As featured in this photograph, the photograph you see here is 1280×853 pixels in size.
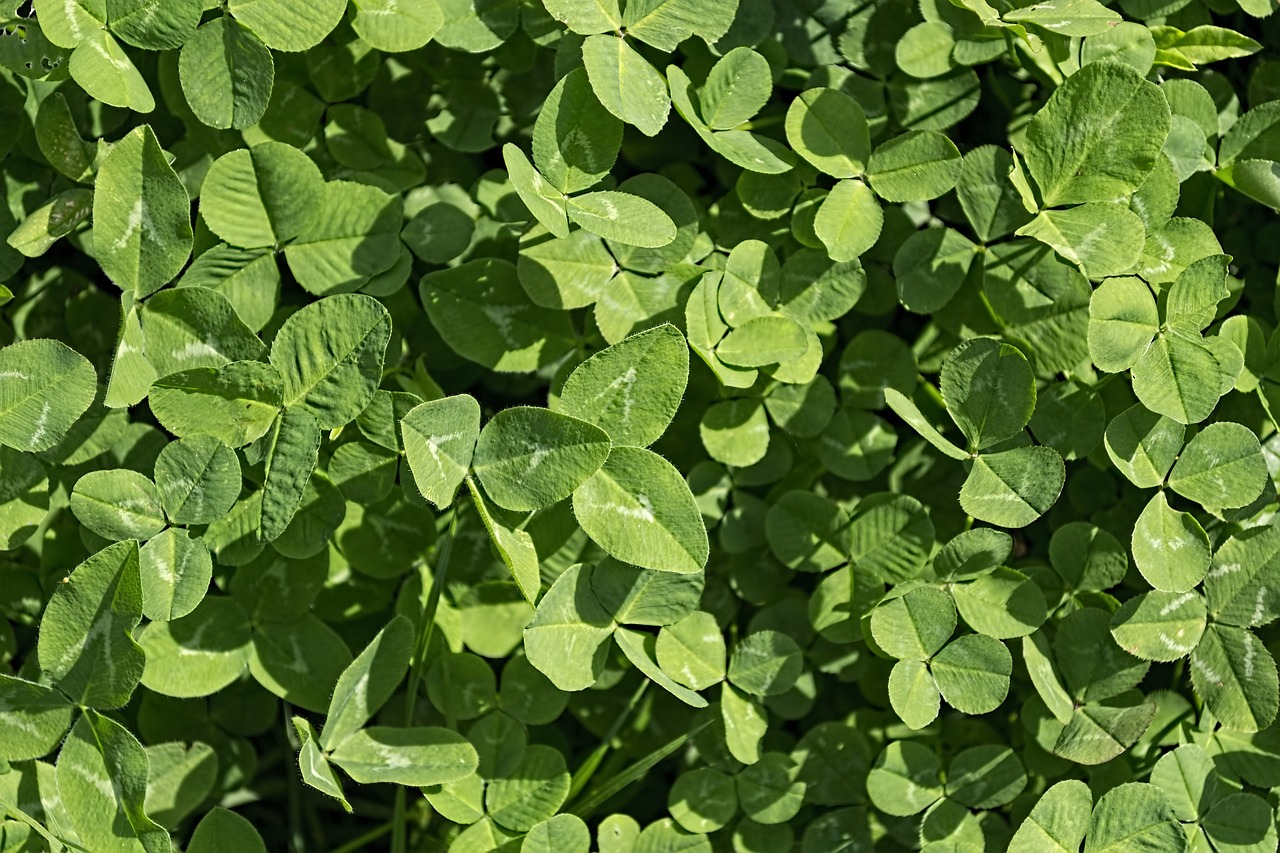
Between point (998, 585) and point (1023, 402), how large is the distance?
0.30m

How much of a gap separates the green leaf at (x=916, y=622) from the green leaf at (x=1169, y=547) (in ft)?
0.99

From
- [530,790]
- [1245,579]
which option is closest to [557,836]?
[530,790]

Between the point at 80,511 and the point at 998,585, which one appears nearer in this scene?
the point at 80,511

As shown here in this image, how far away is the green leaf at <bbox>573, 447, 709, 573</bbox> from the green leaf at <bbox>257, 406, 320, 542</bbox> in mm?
387

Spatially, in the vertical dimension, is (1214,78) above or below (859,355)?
above

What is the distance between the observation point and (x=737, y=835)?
6.40 ft

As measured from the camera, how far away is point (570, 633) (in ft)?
5.81

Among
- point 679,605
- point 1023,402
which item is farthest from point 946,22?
point 679,605

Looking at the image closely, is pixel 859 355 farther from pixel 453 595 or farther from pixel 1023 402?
pixel 453 595

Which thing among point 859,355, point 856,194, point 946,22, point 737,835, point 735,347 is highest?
point 946,22

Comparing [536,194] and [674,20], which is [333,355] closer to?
[536,194]

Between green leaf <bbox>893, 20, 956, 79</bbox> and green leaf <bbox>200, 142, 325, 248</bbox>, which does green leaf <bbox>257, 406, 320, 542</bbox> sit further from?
green leaf <bbox>893, 20, 956, 79</bbox>

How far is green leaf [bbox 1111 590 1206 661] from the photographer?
1824 millimetres

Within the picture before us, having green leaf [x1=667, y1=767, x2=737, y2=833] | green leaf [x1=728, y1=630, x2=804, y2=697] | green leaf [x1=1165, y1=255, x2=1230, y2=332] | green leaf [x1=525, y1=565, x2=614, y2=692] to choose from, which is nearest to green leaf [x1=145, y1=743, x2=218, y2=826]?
green leaf [x1=525, y1=565, x2=614, y2=692]
